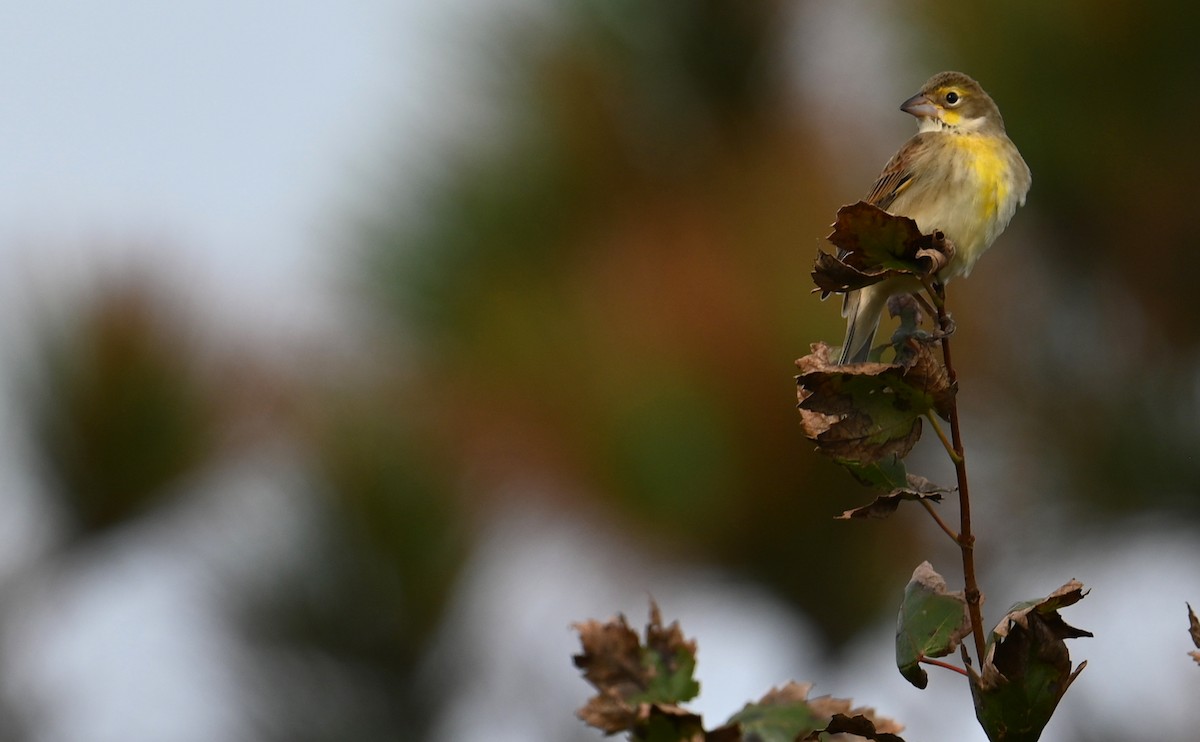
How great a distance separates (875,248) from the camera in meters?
1.08

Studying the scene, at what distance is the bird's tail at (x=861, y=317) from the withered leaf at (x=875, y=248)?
4.85ft

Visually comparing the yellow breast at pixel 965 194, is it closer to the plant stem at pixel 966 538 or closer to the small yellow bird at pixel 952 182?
the small yellow bird at pixel 952 182

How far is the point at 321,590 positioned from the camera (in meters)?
4.31

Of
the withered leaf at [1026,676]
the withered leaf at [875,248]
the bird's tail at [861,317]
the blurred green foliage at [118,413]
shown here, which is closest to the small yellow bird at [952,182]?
the bird's tail at [861,317]

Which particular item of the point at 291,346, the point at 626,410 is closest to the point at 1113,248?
the point at 626,410

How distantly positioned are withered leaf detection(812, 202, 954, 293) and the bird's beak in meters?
2.00

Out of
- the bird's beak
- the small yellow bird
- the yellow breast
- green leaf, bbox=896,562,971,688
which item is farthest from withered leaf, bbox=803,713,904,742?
the bird's beak

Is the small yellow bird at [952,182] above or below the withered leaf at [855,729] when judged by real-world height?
above

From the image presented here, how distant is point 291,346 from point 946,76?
2.08m

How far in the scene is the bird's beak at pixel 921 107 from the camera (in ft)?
9.91

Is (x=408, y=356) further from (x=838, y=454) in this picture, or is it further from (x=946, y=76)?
(x=838, y=454)

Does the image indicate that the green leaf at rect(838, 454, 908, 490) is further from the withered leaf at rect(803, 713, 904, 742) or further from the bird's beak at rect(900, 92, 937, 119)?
the bird's beak at rect(900, 92, 937, 119)

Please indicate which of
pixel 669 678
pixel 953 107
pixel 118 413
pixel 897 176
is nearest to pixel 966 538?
pixel 669 678

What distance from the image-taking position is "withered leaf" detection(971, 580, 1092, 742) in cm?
95
